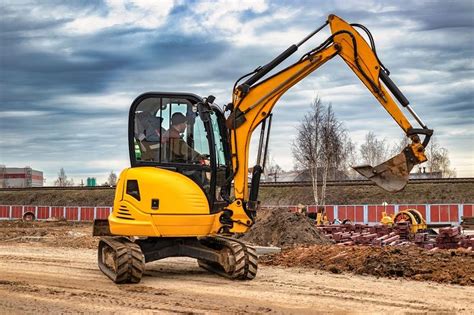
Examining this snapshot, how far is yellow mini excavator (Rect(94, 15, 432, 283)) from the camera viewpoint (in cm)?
1073

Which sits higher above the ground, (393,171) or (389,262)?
(393,171)

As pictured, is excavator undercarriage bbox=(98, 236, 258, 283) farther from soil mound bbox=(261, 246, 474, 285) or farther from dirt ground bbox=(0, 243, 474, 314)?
soil mound bbox=(261, 246, 474, 285)

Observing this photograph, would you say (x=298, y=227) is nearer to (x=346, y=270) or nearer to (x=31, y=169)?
(x=346, y=270)

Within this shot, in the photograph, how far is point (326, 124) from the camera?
4903cm

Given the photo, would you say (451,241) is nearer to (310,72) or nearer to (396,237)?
(396,237)

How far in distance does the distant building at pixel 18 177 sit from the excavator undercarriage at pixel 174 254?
243 feet

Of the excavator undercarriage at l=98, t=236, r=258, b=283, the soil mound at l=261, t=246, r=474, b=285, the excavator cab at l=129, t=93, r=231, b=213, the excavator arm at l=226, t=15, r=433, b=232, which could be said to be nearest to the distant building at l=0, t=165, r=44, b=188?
the soil mound at l=261, t=246, r=474, b=285

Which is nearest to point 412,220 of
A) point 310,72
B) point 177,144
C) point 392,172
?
point 392,172

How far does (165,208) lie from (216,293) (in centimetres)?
185

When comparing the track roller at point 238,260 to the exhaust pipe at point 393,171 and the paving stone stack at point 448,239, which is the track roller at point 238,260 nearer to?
the exhaust pipe at point 393,171

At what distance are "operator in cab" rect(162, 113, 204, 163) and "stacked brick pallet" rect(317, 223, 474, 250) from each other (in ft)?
25.0

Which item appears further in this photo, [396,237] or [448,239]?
[396,237]

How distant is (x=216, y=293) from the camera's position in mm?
9820

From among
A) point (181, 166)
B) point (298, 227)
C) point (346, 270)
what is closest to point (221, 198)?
point (181, 166)
